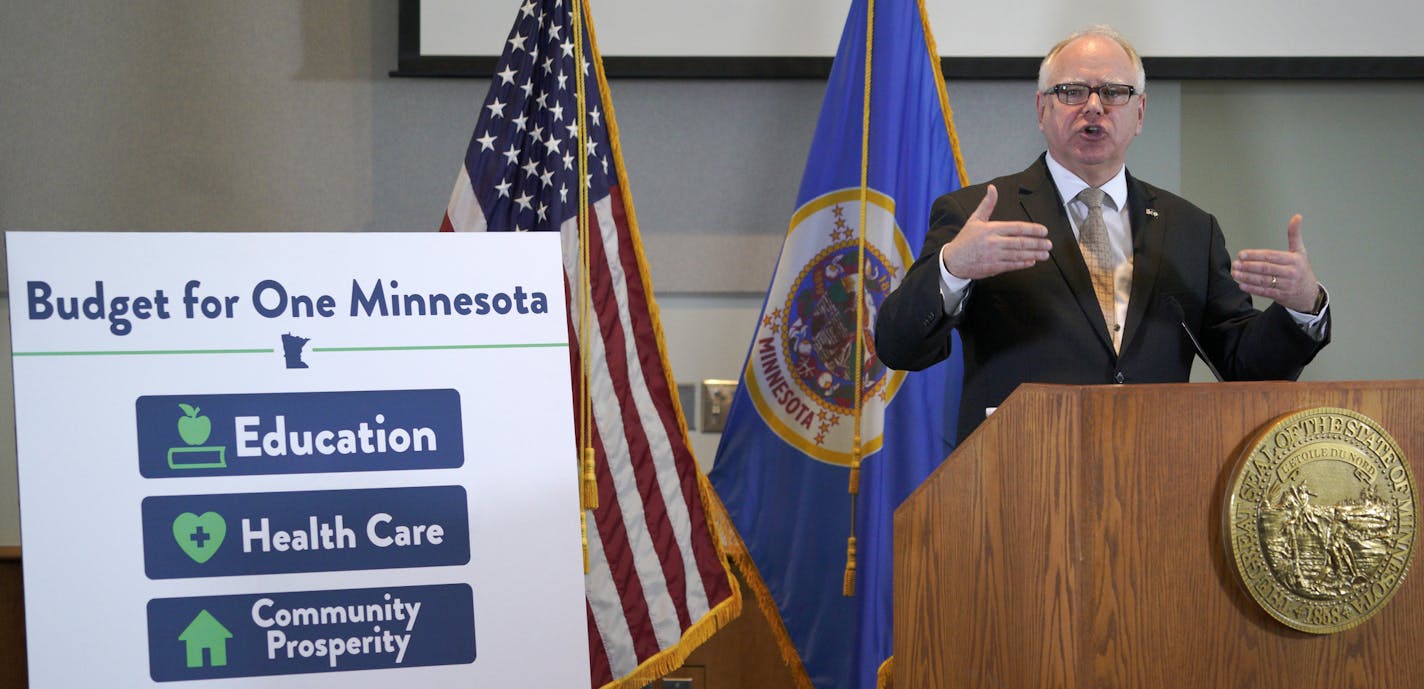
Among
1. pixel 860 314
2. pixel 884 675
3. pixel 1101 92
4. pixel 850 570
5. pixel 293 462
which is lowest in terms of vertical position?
pixel 884 675

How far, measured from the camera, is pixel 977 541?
1298 millimetres

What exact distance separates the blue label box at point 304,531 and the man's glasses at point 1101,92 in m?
1.12

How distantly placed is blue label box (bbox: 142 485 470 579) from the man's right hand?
70 cm

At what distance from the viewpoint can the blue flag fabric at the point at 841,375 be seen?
246cm

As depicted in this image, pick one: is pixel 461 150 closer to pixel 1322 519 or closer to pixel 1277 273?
pixel 1277 273

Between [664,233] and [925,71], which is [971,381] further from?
[664,233]

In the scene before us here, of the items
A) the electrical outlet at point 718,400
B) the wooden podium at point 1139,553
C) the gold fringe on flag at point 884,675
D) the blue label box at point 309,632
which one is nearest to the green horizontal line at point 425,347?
the blue label box at point 309,632

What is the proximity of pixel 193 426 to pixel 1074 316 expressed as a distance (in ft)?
3.96

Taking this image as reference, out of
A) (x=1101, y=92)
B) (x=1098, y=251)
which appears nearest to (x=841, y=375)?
(x=1098, y=251)

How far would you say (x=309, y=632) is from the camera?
128cm

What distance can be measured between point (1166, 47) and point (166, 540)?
2.41 m

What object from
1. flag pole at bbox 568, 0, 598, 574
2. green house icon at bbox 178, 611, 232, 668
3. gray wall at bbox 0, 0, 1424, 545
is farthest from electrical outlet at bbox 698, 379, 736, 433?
green house icon at bbox 178, 611, 232, 668

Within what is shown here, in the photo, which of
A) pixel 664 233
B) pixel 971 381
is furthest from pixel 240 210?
pixel 971 381

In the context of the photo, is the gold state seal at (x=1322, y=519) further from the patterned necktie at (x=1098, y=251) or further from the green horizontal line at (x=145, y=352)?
the green horizontal line at (x=145, y=352)
